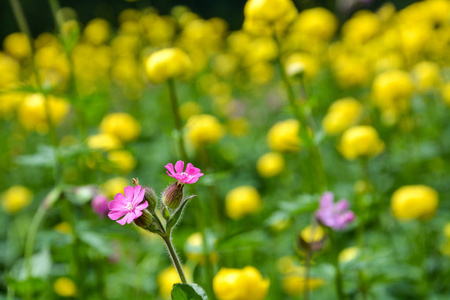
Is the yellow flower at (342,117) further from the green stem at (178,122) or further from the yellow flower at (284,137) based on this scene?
the green stem at (178,122)

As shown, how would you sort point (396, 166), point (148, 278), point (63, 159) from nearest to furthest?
point (63, 159)
point (148, 278)
point (396, 166)

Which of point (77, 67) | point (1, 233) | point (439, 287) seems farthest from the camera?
point (77, 67)

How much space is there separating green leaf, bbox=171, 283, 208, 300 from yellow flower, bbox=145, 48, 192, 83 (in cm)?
84

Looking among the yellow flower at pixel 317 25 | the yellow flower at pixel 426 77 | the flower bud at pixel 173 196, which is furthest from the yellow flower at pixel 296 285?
the yellow flower at pixel 317 25

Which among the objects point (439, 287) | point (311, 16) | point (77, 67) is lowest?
point (439, 287)

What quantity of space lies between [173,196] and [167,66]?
2.40 ft

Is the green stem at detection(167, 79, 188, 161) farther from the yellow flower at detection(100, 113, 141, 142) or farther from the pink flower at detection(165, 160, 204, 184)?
the yellow flower at detection(100, 113, 141, 142)

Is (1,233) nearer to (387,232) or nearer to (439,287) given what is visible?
(387,232)

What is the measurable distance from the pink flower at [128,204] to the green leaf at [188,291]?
0.10 m

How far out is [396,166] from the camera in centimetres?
276

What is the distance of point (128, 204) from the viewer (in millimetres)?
646

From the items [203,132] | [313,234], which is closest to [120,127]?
[203,132]

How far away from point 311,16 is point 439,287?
68.3 inches

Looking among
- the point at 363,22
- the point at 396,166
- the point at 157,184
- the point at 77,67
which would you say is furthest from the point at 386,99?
the point at 77,67
